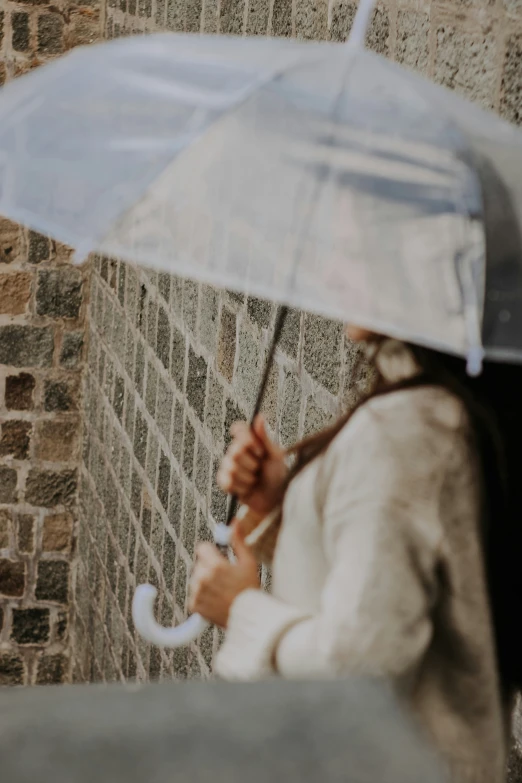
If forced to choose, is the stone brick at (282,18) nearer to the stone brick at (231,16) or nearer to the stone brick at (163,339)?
the stone brick at (231,16)

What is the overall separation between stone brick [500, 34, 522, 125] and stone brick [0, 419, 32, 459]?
4.34m

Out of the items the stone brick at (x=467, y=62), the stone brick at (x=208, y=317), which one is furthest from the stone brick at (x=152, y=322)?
the stone brick at (x=467, y=62)

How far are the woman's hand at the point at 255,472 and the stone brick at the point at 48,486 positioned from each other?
459 centimetres

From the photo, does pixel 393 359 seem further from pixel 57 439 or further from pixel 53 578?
pixel 53 578

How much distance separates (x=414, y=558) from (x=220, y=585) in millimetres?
236

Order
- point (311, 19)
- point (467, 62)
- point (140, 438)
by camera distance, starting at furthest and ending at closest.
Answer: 1. point (140, 438)
2. point (311, 19)
3. point (467, 62)

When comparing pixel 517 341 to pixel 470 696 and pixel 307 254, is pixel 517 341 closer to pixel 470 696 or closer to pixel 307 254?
pixel 307 254

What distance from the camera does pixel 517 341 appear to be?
0.98 metres

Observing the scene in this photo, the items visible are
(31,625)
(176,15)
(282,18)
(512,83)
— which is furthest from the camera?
(31,625)

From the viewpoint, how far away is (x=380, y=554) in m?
0.90

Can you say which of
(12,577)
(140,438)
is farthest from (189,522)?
(12,577)

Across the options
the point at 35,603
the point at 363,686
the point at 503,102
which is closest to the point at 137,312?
the point at 35,603

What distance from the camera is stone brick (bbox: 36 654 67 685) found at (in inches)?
227

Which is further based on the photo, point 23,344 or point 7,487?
point 7,487
